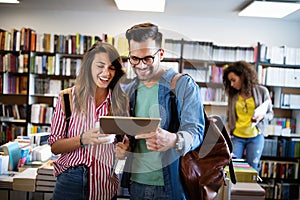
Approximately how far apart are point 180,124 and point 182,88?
0.40 feet

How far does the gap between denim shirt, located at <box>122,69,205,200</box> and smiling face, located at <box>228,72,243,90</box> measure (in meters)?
2.19

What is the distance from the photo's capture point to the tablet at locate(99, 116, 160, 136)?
1.01 m

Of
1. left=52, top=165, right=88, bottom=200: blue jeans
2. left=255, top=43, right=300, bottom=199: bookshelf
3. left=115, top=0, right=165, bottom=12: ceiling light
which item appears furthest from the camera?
left=255, top=43, right=300, bottom=199: bookshelf

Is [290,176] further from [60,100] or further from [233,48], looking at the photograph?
[60,100]

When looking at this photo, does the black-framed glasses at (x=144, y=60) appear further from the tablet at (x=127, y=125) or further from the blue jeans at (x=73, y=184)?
the blue jeans at (x=73, y=184)

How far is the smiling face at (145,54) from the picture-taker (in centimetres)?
111

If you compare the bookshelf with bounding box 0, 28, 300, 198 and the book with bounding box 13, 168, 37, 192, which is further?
the bookshelf with bounding box 0, 28, 300, 198

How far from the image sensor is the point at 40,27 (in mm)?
4723

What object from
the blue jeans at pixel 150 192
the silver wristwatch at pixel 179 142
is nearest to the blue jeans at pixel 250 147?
the blue jeans at pixel 150 192

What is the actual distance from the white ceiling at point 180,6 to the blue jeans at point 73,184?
3.03m

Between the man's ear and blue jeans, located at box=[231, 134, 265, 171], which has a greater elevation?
the man's ear

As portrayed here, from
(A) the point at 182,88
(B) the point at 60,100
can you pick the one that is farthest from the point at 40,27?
(A) the point at 182,88

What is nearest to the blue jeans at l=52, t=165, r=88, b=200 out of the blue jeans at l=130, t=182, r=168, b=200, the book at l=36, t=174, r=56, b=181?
the blue jeans at l=130, t=182, r=168, b=200

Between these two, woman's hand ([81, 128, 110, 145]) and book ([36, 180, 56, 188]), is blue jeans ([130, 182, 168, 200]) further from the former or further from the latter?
book ([36, 180, 56, 188])
